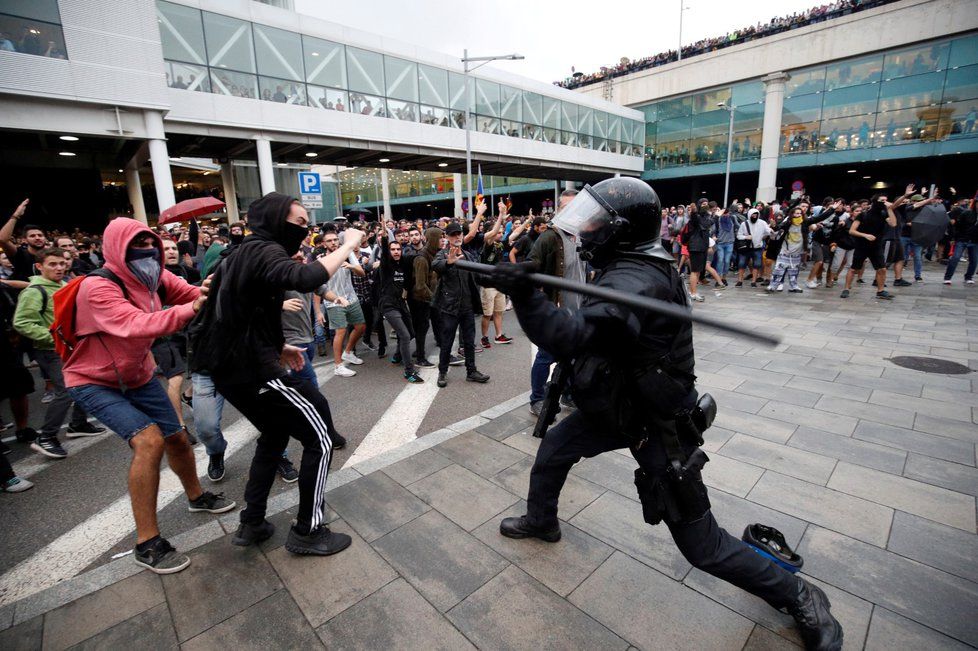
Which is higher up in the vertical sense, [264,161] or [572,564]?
[264,161]

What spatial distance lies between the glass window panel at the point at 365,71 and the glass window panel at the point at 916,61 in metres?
27.5

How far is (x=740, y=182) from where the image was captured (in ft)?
110

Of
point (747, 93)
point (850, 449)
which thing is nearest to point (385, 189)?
point (747, 93)

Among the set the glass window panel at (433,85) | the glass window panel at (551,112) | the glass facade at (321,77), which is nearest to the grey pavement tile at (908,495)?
the glass facade at (321,77)

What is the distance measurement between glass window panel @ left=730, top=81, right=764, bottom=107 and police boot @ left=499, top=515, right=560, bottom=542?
36.1 metres

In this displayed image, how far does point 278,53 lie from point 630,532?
65.0 ft

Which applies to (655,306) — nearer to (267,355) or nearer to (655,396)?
(655,396)

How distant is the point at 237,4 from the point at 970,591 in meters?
21.1

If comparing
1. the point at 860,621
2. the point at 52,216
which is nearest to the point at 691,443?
the point at 860,621

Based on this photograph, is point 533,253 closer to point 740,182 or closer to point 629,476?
point 629,476

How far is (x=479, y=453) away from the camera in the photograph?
380 centimetres

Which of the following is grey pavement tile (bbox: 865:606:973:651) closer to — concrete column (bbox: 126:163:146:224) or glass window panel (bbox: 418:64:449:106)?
glass window panel (bbox: 418:64:449:106)

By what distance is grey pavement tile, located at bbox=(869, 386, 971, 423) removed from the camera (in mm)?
4240

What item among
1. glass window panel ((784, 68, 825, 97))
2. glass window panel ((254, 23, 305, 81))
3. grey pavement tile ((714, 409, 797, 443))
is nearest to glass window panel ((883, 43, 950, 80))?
glass window panel ((784, 68, 825, 97))
